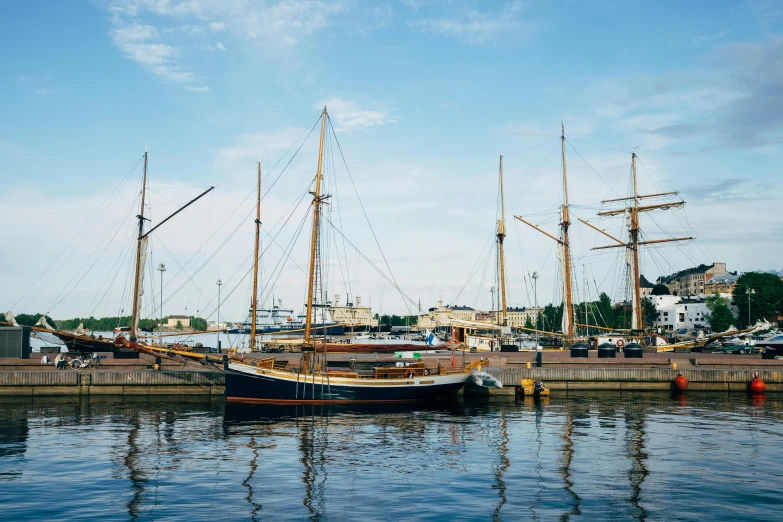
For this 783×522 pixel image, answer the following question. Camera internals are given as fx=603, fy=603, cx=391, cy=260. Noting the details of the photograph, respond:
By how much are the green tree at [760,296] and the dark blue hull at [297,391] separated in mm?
134543

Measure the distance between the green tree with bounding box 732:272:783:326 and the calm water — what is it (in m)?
123

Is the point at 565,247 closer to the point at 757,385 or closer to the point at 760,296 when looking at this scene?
the point at 757,385

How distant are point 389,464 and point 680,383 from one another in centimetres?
3297

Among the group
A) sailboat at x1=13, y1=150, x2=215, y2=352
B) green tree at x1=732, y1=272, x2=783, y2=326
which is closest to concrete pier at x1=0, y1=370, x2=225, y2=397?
sailboat at x1=13, y1=150, x2=215, y2=352

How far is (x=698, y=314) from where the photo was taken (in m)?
181

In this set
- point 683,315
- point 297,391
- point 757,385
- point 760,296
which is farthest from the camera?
point 683,315

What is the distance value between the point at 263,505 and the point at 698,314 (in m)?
189

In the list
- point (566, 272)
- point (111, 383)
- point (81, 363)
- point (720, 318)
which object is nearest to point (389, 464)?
point (111, 383)

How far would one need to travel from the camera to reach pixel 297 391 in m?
39.7

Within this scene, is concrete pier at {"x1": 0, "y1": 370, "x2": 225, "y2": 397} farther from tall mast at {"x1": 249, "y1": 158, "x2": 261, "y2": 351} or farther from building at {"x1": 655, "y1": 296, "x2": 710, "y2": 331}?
building at {"x1": 655, "y1": 296, "x2": 710, "y2": 331}

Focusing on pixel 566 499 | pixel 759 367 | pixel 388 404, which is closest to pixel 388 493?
pixel 566 499

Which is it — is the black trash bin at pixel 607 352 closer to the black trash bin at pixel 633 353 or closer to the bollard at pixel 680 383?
the black trash bin at pixel 633 353

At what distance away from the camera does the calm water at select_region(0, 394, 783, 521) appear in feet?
58.2

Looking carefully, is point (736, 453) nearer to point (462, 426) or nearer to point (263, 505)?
point (462, 426)
